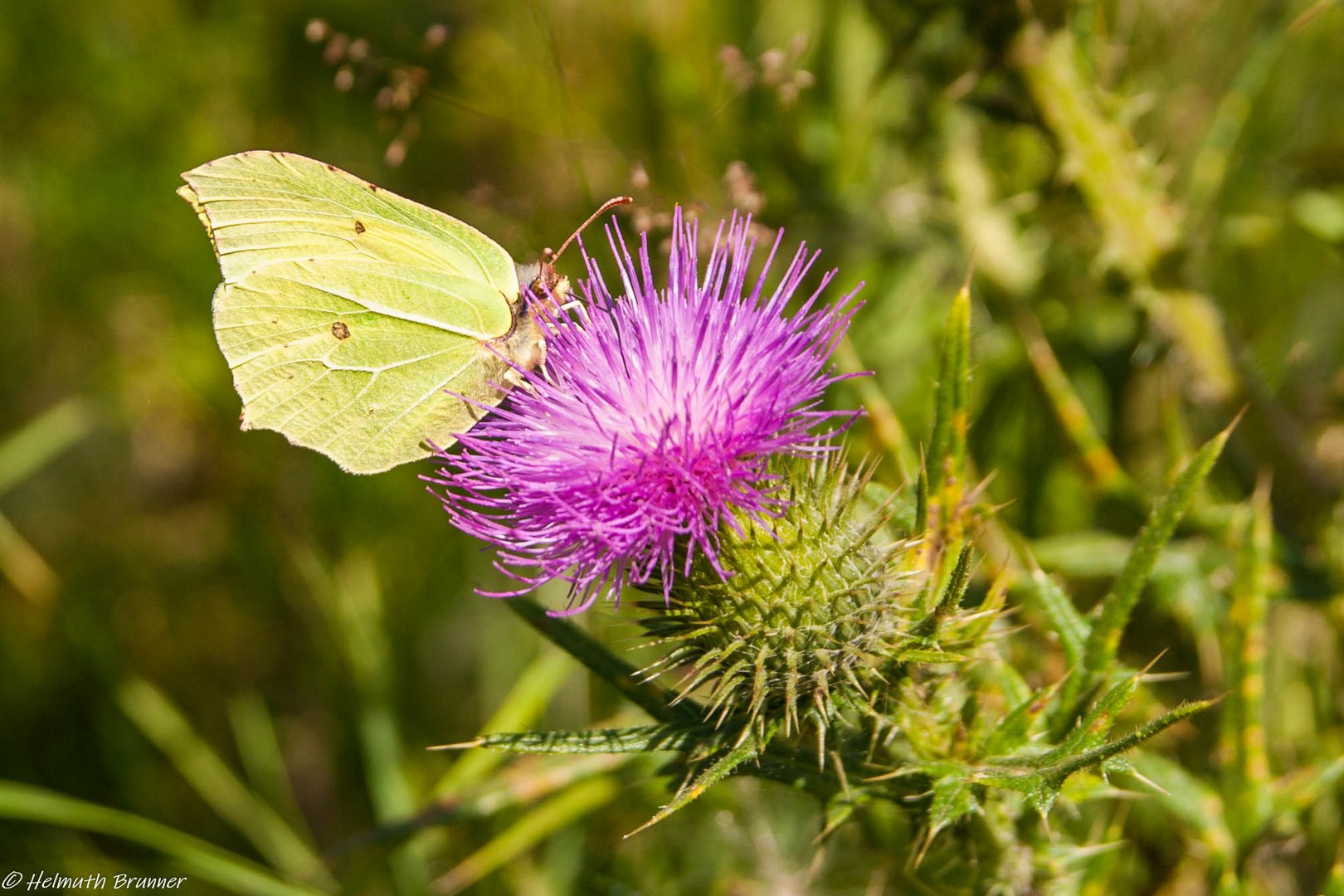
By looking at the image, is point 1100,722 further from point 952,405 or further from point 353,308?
point 353,308

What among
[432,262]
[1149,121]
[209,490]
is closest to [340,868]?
[209,490]

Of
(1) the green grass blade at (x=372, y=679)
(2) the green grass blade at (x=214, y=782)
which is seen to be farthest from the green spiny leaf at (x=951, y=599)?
(2) the green grass blade at (x=214, y=782)

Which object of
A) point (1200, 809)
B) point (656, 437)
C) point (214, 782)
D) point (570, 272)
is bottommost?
point (214, 782)

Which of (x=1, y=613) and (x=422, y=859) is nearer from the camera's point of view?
(x=422, y=859)

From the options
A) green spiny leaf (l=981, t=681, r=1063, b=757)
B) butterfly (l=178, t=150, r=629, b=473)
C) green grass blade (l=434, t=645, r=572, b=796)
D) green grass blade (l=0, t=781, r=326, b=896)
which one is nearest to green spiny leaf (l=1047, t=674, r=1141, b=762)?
green spiny leaf (l=981, t=681, r=1063, b=757)

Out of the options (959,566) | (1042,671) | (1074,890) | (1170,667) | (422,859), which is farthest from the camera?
(422,859)

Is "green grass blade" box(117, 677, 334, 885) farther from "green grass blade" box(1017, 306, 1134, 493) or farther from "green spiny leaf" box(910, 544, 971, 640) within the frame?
"green grass blade" box(1017, 306, 1134, 493)

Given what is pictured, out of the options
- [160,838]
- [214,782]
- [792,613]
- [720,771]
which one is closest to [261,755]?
[214,782]

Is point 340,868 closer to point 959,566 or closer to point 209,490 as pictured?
point 209,490
